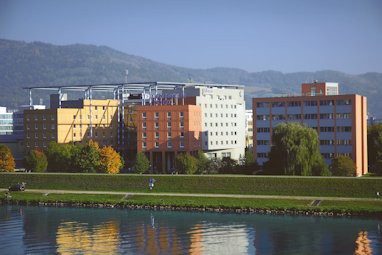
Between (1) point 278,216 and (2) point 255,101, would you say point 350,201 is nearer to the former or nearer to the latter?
(1) point 278,216

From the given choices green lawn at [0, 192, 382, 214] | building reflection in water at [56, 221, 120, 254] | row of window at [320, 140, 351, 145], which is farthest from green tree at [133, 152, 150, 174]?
building reflection in water at [56, 221, 120, 254]

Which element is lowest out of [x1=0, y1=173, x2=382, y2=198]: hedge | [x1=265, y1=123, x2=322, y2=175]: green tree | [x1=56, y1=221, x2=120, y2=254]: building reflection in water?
[x1=56, y1=221, x2=120, y2=254]: building reflection in water

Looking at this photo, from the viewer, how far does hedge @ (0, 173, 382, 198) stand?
75562 millimetres

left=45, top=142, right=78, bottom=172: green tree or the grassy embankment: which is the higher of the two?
left=45, top=142, right=78, bottom=172: green tree

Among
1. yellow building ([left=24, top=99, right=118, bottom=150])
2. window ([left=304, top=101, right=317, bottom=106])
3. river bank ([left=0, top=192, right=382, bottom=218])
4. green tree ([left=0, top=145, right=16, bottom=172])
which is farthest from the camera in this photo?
yellow building ([left=24, top=99, right=118, bottom=150])

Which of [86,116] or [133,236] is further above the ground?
[86,116]

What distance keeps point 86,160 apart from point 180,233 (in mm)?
45875

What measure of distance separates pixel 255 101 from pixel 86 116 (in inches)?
1420

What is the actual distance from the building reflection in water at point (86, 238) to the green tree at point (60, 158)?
41.2 metres

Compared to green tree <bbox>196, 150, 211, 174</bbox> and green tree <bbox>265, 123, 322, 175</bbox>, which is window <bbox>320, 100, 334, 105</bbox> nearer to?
green tree <bbox>265, 123, 322, 175</bbox>

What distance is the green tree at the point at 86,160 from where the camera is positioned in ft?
331

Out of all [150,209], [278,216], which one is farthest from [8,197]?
[278,216]

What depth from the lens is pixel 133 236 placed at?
56.6m

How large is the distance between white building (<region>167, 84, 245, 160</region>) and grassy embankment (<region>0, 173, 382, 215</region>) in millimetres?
41470
